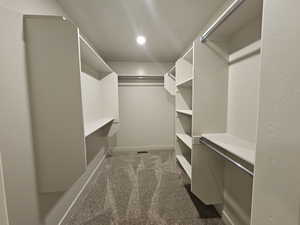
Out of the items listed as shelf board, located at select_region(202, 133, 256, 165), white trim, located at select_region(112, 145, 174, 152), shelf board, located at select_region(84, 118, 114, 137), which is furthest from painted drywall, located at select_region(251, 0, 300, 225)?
white trim, located at select_region(112, 145, 174, 152)

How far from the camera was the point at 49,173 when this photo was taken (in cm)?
103

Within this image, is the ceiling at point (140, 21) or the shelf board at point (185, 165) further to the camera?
the shelf board at point (185, 165)

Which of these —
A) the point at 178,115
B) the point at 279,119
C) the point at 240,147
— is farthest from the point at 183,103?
the point at 279,119

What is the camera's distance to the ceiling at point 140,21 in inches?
53.4

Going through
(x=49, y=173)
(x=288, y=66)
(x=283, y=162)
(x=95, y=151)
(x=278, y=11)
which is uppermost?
(x=278, y=11)

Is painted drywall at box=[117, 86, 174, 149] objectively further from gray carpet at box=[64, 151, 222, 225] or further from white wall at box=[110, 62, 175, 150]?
gray carpet at box=[64, 151, 222, 225]

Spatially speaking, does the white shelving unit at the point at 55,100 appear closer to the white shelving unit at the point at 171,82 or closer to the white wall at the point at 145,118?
the white shelving unit at the point at 171,82

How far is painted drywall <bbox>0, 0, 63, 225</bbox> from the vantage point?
79 cm

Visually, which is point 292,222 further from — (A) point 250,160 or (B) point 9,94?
(B) point 9,94

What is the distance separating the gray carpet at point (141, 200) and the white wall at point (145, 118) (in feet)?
2.91

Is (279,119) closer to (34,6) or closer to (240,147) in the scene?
(240,147)

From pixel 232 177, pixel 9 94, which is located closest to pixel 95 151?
pixel 9 94

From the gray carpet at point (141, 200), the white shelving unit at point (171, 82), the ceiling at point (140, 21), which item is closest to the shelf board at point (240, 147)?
the gray carpet at point (141, 200)

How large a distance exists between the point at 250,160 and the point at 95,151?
2.27m
